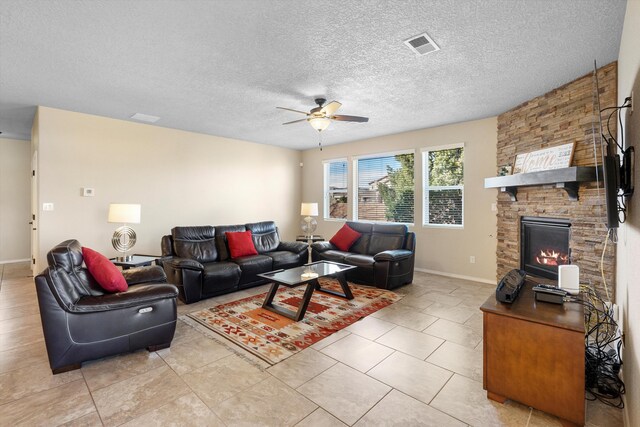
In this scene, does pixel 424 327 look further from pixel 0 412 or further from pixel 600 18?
pixel 0 412

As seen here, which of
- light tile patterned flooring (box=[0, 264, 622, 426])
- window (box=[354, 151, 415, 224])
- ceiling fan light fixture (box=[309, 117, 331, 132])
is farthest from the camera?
window (box=[354, 151, 415, 224])

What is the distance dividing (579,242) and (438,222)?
2.41 metres

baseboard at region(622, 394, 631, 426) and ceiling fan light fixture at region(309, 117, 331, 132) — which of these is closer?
baseboard at region(622, 394, 631, 426)

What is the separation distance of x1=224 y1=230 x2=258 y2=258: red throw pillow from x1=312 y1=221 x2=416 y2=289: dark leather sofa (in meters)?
1.13

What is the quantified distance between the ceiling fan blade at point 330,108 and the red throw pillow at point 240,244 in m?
2.65

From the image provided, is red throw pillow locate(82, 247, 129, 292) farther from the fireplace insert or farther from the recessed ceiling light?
the fireplace insert

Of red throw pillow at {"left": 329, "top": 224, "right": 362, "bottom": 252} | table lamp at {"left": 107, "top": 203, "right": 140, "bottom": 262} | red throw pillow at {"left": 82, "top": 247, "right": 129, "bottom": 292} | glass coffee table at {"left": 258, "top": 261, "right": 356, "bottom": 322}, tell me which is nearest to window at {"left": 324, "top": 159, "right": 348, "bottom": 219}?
red throw pillow at {"left": 329, "top": 224, "right": 362, "bottom": 252}

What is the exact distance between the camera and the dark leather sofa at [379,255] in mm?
4574

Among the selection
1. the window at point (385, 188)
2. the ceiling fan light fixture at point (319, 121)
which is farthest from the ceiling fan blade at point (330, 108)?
the window at point (385, 188)

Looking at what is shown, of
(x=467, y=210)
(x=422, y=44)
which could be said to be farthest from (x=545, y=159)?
(x=422, y=44)

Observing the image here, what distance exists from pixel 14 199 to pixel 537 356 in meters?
9.38

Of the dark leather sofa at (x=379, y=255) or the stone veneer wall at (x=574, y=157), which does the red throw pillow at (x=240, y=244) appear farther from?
the stone veneer wall at (x=574, y=157)

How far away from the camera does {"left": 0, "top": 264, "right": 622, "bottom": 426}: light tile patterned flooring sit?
189 centimetres

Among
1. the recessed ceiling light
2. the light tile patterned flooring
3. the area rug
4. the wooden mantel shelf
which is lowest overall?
the light tile patterned flooring
